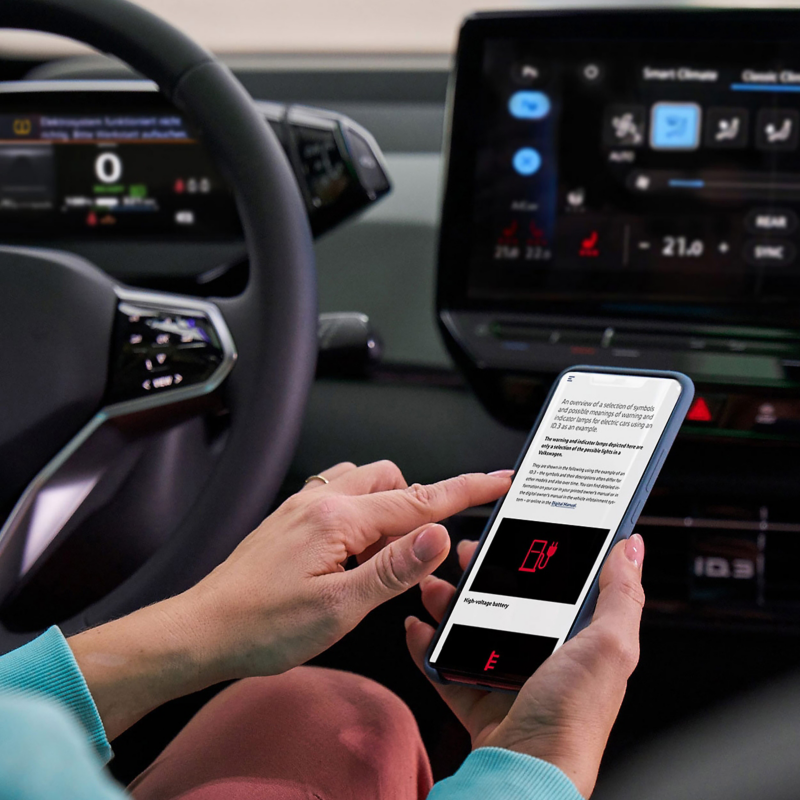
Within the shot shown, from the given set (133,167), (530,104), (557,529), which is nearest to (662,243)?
(530,104)

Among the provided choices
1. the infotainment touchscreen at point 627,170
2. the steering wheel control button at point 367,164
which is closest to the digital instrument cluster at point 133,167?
the steering wheel control button at point 367,164

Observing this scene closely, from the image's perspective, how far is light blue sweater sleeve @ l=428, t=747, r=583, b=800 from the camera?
16.3 inches

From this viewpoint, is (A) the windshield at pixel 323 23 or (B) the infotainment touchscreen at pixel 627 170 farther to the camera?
(A) the windshield at pixel 323 23

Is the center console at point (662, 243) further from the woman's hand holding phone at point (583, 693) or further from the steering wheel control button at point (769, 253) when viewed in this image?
the woman's hand holding phone at point (583, 693)

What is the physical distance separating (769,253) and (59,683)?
0.64 meters

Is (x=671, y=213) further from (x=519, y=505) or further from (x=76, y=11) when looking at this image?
(x=76, y=11)

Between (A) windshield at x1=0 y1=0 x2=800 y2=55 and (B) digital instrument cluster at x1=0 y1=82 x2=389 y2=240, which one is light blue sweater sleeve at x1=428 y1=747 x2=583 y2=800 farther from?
(A) windshield at x1=0 y1=0 x2=800 y2=55

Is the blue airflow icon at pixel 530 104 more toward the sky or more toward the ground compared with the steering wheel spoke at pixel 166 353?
more toward the sky

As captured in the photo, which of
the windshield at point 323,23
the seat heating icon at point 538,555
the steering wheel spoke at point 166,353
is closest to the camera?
the seat heating icon at point 538,555

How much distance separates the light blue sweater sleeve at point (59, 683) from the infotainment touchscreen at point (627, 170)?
48cm

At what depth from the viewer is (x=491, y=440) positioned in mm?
864

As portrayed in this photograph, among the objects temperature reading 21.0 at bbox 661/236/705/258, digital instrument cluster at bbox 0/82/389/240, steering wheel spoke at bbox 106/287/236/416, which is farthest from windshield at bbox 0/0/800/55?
steering wheel spoke at bbox 106/287/236/416

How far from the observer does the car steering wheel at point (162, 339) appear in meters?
0.61

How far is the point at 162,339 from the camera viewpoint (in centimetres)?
65
